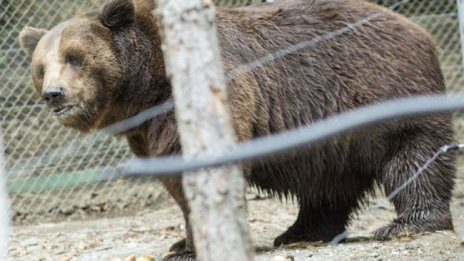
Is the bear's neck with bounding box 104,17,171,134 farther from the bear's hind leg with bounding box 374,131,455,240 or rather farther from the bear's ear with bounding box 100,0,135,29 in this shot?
the bear's hind leg with bounding box 374,131,455,240

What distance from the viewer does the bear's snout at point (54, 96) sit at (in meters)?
6.09

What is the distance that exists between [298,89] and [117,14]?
55.5 inches

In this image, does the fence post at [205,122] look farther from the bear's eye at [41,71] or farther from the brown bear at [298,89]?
the bear's eye at [41,71]

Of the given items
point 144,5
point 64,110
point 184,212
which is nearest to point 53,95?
point 64,110

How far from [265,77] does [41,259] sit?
7.55 feet

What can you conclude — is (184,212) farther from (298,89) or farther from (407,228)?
(407,228)

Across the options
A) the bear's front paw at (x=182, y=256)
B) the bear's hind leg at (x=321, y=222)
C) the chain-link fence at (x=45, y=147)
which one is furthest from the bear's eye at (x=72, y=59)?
the chain-link fence at (x=45, y=147)

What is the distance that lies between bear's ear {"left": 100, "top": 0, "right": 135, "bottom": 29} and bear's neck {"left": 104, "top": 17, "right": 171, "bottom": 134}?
0.08 metres

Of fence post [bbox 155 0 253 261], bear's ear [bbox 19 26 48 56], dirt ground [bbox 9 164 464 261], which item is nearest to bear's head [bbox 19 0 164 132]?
bear's ear [bbox 19 26 48 56]

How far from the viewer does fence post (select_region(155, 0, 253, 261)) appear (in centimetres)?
343

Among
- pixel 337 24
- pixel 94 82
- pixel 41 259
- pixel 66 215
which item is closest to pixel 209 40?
pixel 94 82

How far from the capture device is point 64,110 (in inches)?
245

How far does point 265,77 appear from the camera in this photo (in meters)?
6.61

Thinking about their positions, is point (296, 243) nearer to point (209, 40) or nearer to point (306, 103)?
point (306, 103)
